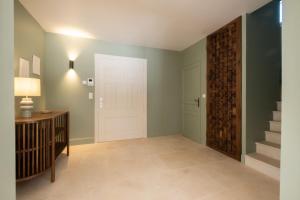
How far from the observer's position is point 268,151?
8.02 ft

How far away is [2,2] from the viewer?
2.28 ft

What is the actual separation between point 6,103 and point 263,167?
2.94 meters

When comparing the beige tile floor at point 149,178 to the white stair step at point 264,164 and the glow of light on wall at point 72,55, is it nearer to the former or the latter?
the white stair step at point 264,164

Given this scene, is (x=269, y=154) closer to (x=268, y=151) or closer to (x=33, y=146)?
(x=268, y=151)

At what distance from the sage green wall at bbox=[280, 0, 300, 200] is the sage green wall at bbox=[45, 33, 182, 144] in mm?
3174

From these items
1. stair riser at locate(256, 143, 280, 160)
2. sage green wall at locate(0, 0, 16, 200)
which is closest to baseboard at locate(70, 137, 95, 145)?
sage green wall at locate(0, 0, 16, 200)

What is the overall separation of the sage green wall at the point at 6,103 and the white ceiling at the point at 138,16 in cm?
178

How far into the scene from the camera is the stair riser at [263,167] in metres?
2.08

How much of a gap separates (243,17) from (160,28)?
1408mm

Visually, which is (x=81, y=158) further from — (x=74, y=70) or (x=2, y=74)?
(x=2, y=74)

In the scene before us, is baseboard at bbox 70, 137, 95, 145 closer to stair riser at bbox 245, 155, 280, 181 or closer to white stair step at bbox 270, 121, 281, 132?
stair riser at bbox 245, 155, 280, 181

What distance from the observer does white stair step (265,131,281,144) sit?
8.22 ft

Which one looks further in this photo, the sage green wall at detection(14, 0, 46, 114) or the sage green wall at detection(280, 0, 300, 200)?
the sage green wall at detection(14, 0, 46, 114)

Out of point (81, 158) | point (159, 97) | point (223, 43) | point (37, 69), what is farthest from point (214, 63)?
point (37, 69)
